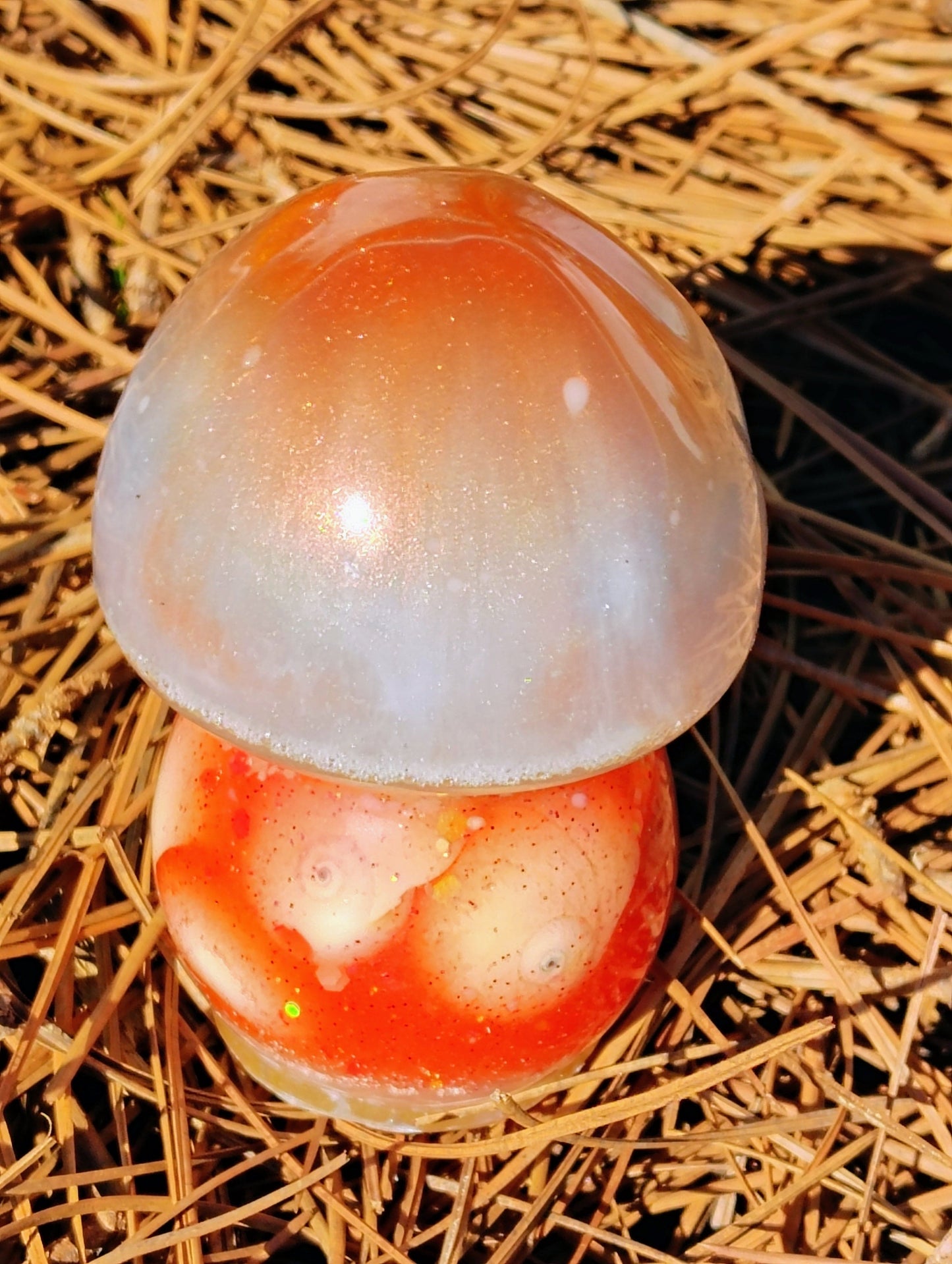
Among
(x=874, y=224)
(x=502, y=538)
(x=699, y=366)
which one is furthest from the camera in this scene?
(x=874, y=224)

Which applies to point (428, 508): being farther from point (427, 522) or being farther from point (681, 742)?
point (681, 742)

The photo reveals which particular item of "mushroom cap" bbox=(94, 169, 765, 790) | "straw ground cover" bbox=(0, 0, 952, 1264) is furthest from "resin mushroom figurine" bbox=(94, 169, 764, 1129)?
"straw ground cover" bbox=(0, 0, 952, 1264)

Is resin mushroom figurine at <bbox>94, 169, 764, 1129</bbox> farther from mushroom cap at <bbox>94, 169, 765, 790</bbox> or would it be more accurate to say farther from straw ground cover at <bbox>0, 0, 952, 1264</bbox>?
straw ground cover at <bbox>0, 0, 952, 1264</bbox>

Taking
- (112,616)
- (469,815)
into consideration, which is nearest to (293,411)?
(112,616)

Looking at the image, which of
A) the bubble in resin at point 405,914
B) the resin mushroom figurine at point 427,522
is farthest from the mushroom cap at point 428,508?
the bubble in resin at point 405,914

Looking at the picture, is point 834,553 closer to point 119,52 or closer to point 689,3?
point 689,3

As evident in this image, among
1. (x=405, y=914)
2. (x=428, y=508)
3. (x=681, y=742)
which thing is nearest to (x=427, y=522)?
(x=428, y=508)
